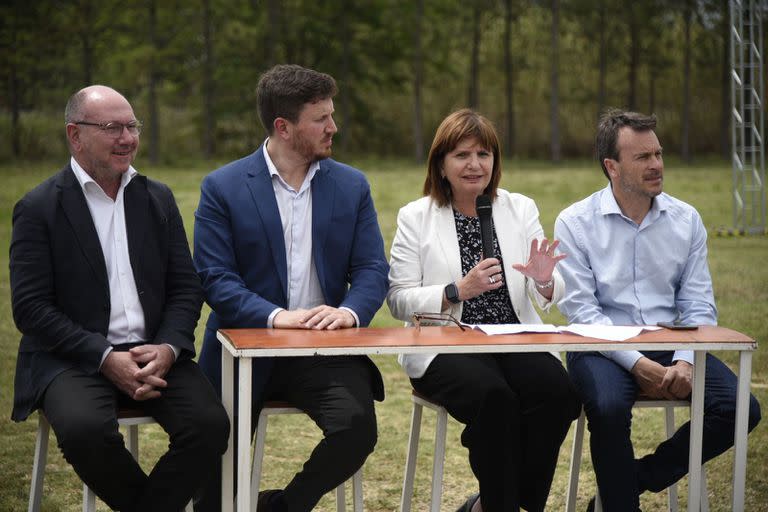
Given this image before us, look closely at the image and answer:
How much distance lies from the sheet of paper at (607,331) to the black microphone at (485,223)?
412 millimetres

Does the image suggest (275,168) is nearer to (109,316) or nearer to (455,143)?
(455,143)

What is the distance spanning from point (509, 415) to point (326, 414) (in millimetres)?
609

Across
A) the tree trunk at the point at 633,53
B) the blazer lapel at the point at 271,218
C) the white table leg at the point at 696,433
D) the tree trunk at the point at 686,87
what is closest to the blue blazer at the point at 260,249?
the blazer lapel at the point at 271,218

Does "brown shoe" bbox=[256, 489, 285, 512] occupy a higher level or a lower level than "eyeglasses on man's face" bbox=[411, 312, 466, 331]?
lower

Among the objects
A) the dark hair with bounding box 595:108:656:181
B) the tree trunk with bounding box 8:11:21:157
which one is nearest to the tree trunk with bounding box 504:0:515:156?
the tree trunk with bounding box 8:11:21:157

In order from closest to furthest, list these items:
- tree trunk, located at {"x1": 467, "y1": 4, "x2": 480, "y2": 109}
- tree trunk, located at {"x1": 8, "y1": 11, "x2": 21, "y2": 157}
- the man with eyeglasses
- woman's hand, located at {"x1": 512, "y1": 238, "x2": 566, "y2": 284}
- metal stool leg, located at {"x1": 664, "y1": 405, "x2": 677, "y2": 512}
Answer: the man with eyeglasses < woman's hand, located at {"x1": 512, "y1": 238, "x2": 566, "y2": 284} < metal stool leg, located at {"x1": 664, "y1": 405, "x2": 677, "y2": 512} < tree trunk, located at {"x1": 8, "y1": 11, "x2": 21, "y2": 157} < tree trunk, located at {"x1": 467, "y1": 4, "x2": 480, "y2": 109}

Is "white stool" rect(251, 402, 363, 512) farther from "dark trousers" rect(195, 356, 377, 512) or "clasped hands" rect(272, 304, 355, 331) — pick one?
"clasped hands" rect(272, 304, 355, 331)

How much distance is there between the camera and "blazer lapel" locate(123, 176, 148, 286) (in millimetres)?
3828

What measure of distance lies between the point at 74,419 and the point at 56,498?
1.39 meters

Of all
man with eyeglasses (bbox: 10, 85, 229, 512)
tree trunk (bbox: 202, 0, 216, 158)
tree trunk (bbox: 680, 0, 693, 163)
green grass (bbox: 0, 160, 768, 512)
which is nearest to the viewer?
man with eyeglasses (bbox: 10, 85, 229, 512)

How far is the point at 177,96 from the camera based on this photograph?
107 feet

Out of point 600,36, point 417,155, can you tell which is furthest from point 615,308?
point 600,36

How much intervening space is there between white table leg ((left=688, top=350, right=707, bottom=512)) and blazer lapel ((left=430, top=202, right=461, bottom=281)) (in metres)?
0.94

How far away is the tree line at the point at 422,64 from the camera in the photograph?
30.1m
